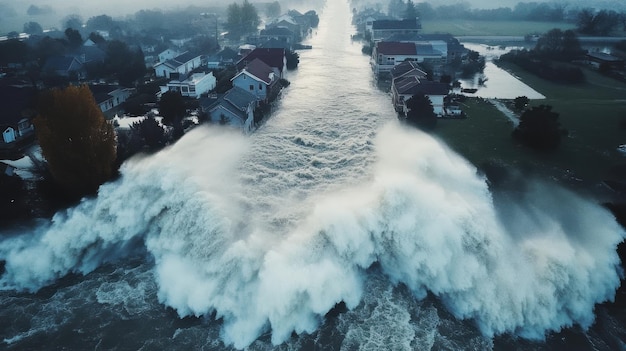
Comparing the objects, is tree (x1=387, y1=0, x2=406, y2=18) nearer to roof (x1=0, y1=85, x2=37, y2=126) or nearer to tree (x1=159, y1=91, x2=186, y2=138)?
tree (x1=159, y1=91, x2=186, y2=138)

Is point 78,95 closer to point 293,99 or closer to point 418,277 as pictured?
point 418,277

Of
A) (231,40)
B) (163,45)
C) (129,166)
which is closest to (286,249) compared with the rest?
(129,166)

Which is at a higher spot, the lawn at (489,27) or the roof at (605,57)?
the lawn at (489,27)

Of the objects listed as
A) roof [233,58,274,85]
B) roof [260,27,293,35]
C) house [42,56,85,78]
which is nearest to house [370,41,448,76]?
roof [233,58,274,85]

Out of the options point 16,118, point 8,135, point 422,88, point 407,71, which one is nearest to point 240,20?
point 407,71

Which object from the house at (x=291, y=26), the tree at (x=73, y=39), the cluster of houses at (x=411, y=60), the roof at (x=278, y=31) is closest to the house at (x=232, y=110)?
the cluster of houses at (x=411, y=60)

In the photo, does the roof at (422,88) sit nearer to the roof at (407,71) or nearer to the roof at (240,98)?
the roof at (407,71)
